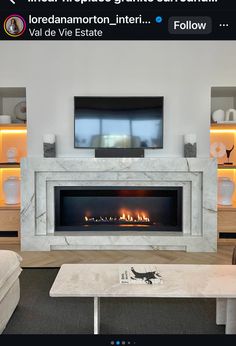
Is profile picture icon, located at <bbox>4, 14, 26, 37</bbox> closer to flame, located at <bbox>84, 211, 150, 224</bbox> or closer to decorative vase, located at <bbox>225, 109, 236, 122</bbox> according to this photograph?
flame, located at <bbox>84, 211, 150, 224</bbox>

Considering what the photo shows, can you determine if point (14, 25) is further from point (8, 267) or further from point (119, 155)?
point (119, 155)

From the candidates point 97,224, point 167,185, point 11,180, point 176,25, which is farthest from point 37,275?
point 176,25

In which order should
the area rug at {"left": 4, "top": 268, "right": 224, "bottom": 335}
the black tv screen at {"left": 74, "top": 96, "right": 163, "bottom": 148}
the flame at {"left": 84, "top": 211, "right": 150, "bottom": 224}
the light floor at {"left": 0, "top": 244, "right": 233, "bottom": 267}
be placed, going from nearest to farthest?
the area rug at {"left": 4, "top": 268, "right": 224, "bottom": 335} → the light floor at {"left": 0, "top": 244, "right": 233, "bottom": 267} → the black tv screen at {"left": 74, "top": 96, "right": 163, "bottom": 148} → the flame at {"left": 84, "top": 211, "right": 150, "bottom": 224}

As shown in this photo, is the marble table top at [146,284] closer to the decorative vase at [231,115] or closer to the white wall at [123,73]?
the white wall at [123,73]

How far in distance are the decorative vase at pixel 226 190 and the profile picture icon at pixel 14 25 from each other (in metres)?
3.46

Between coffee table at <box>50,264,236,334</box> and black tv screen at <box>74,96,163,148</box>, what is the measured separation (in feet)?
6.30

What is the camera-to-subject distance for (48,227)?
12.1 feet

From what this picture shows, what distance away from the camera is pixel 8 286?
1.94 metres

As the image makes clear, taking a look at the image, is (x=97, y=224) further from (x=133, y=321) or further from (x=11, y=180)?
(x=133, y=321)

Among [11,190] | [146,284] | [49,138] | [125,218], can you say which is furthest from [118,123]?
[146,284]

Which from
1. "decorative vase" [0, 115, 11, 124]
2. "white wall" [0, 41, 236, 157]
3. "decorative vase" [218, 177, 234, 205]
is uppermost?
"white wall" [0, 41, 236, 157]

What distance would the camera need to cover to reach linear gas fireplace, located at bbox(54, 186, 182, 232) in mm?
3754

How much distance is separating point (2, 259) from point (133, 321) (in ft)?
2.94

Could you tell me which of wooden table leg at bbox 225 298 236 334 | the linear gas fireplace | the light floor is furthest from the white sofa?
the linear gas fireplace
